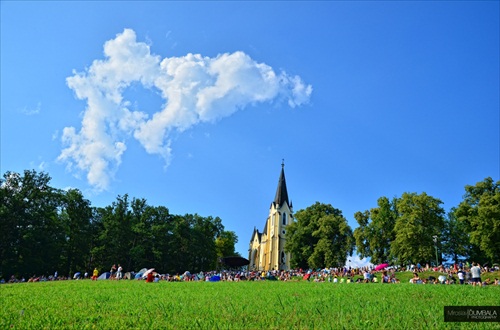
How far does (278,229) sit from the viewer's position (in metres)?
100

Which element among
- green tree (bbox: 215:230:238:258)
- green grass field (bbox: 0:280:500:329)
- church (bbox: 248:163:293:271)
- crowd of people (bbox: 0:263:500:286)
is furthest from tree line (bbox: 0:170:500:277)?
green grass field (bbox: 0:280:500:329)

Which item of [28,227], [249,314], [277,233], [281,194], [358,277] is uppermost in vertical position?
[281,194]

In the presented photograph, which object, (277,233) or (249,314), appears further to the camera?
(277,233)

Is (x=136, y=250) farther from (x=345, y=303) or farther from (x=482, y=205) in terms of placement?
(x=345, y=303)

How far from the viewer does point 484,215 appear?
43375 mm

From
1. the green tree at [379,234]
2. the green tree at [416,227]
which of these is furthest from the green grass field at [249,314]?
the green tree at [379,234]

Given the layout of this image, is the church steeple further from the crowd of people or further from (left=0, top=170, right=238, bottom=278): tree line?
the crowd of people

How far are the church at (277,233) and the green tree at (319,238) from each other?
19425mm

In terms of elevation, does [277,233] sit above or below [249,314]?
above

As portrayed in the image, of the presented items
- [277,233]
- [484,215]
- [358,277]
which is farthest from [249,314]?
[277,233]

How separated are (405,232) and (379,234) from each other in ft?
22.8

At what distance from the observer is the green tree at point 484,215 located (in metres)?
43.0

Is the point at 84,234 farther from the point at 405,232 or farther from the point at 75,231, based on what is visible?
the point at 405,232

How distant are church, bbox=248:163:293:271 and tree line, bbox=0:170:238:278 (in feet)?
73.4
